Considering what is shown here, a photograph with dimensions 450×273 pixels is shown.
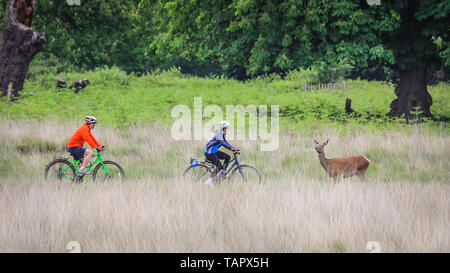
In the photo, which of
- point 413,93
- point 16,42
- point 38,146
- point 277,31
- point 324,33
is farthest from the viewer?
point 413,93

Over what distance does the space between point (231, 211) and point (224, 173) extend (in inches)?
85.3

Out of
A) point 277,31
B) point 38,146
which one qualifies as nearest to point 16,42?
point 38,146

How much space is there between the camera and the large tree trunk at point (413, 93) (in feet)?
62.7

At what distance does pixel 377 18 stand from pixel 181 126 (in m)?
7.82

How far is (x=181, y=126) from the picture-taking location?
52.1ft

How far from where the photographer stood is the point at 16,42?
1834cm

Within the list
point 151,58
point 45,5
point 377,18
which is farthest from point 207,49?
point 151,58

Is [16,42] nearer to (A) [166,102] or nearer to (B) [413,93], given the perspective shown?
(A) [166,102]

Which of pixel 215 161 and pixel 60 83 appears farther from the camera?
pixel 60 83

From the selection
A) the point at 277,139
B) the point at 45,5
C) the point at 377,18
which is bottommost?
the point at 277,139

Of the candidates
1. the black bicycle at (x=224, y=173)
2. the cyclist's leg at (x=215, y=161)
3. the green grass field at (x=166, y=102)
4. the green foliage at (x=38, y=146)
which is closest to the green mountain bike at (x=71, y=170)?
the black bicycle at (x=224, y=173)

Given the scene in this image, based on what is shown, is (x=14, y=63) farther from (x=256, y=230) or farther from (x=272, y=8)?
(x=256, y=230)

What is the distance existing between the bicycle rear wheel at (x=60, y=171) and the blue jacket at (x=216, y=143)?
8.59 feet
